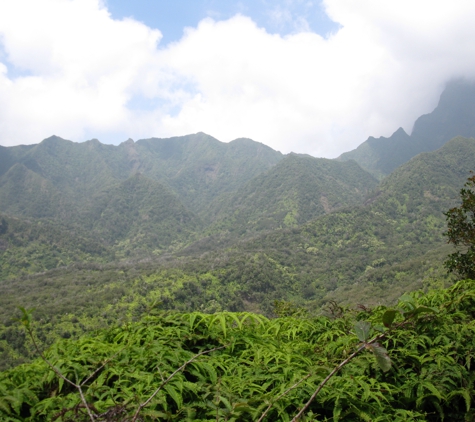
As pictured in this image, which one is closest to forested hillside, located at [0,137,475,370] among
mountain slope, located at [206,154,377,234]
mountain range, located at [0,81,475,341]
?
mountain range, located at [0,81,475,341]

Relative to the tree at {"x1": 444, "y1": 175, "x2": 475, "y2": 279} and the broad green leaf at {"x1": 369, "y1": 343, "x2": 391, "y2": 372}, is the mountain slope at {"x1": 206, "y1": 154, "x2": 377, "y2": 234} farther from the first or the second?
the broad green leaf at {"x1": 369, "y1": 343, "x2": 391, "y2": 372}

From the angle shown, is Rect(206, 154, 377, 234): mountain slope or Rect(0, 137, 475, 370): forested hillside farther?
Rect(206, 154, 377, 234): mountain slope

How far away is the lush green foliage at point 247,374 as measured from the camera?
1874 millimetres

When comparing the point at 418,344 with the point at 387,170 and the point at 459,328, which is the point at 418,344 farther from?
the point at 387,170

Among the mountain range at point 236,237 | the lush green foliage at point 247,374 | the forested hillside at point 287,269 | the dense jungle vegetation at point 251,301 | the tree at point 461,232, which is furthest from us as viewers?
the mountain range at point 236,237

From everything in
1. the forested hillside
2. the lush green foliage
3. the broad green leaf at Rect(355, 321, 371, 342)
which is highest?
the broad green leaf at Rect(355, 321, 371, 342)

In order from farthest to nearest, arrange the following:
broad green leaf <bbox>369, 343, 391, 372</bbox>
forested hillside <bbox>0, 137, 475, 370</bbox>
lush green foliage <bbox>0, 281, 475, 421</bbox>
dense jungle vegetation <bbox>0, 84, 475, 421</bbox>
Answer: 1. forested hillside <bbox>0, 137, 475, 370</bbox>
2. dense jungle vegetation <bbox>0, 84, 475, 421</bbox>
3. lush green foliage <bbox>0, 281, 475, 421</bbox>
4. broad green leaf <bbox>369, 343, 391, 372</bbox>

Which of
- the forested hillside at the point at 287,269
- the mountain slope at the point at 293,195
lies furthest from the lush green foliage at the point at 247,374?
the mountain slope at the point at 293,195

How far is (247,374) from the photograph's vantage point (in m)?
2.29

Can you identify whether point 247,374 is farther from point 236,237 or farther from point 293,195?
point 293,195

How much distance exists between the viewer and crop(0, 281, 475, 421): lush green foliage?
73.8 inches

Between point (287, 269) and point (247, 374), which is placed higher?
point (247, 374)

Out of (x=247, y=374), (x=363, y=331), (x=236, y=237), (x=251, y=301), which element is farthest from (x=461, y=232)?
(x=236, y=237)

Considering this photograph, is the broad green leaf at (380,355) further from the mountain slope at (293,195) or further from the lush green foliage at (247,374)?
the mountain slope at (293,195)
